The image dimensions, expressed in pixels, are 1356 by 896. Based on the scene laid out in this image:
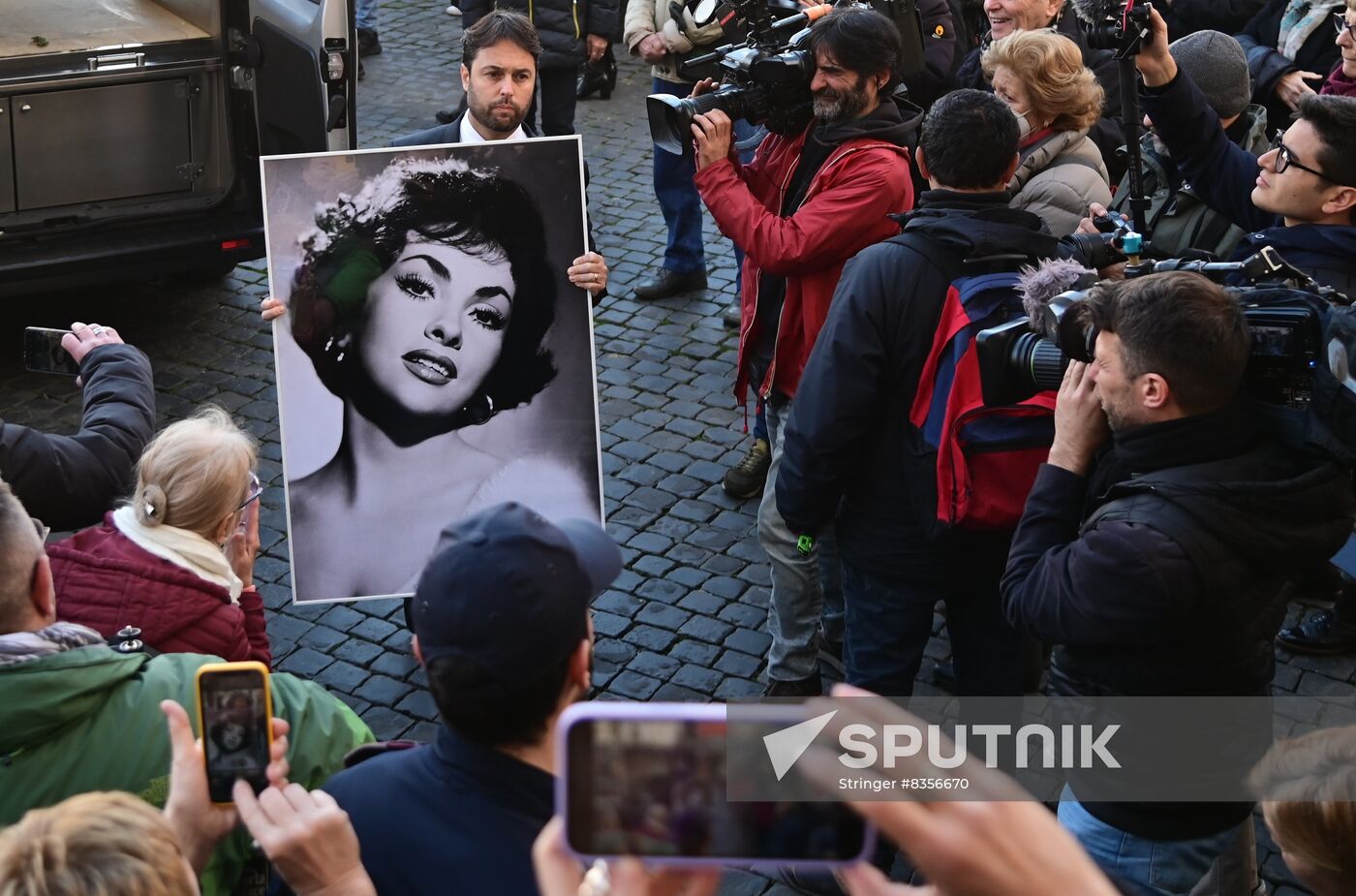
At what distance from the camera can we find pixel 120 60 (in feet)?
19.9

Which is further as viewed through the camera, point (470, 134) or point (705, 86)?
point (705, 86)

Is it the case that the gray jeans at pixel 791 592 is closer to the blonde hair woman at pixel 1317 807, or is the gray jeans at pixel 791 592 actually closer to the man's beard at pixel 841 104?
the man's beard at pixel 841 104

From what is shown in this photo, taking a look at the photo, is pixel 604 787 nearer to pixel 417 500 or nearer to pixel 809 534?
pixel 809 534

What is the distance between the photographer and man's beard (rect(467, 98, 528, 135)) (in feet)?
14.8

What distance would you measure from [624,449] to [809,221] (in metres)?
1.85

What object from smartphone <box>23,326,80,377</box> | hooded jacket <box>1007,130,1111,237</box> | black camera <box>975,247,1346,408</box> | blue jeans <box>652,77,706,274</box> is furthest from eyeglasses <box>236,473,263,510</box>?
blue jeans <box>652,77,706,274</box>

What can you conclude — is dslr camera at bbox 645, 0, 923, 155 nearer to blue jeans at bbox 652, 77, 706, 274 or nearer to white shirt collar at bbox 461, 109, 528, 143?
white shirt collar at bbox 461, 109, 528, 143

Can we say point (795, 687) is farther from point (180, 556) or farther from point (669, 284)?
point (669, 284)

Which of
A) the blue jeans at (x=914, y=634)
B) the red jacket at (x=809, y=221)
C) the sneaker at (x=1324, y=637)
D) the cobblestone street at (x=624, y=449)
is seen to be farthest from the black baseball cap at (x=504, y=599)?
the sneaker at (x=1324, y=637)

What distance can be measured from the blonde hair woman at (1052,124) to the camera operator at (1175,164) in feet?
1.47

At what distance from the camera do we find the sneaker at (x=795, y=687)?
4301mm

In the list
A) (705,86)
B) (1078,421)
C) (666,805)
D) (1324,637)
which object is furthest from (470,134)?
(666,805)

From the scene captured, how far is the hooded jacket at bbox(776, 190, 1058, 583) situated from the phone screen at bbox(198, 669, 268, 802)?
A: 186cm

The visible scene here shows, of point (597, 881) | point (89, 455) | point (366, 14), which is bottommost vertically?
point (366, 14)
